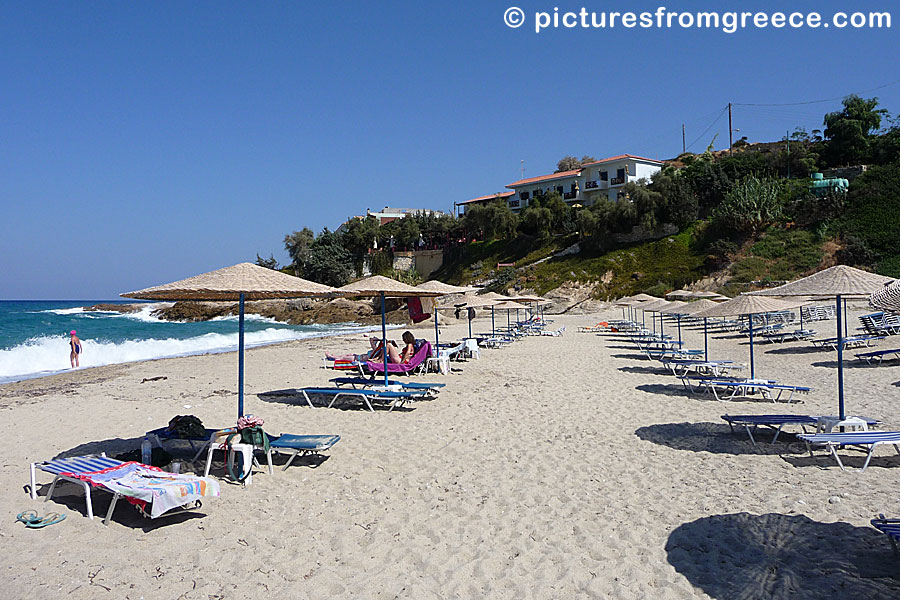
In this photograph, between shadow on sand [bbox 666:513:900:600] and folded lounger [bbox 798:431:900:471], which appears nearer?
shadow on sand [bbox 666:513:900:600]

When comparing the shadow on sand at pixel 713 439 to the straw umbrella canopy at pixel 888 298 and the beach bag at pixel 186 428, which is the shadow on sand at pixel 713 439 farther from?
the beach bag at pixel 186 428

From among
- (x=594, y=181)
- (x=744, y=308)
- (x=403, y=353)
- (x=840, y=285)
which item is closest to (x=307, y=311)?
(x=594, y=181)

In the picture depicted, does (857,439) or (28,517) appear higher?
(857,439)

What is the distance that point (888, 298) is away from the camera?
19.2 ft

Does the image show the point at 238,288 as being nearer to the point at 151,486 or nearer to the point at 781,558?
the point at 151,486

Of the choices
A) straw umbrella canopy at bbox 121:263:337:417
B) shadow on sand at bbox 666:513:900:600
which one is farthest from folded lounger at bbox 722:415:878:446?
straw umbrella canopy at bbox 121:263:337:417

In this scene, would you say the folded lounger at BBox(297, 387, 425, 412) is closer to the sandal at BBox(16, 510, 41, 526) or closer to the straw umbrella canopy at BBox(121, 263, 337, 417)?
the straw umbrella canopy at BBox(121, 263, 337, 417)

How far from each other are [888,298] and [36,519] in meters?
8.25

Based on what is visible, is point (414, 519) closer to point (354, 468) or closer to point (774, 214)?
point (354, 468)

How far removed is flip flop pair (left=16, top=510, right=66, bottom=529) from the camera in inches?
193

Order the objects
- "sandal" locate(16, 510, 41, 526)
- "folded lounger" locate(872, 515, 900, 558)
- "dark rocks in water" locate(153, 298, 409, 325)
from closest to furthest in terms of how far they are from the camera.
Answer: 1. "folded lounger" locate(872, 515, 900, 558)
2. "sandal" locate(16, 510, 41, 526)
3. "dark rocks in water" locate(153, 298, 409, 325)

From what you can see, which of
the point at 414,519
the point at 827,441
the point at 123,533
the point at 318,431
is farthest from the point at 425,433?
the point at 827,441

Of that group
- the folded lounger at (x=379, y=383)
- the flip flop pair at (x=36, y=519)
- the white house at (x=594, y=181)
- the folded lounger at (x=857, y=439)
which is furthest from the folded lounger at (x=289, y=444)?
the white house at (x=594, y=181)

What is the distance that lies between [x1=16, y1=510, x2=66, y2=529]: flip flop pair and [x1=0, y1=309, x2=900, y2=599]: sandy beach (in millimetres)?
79
